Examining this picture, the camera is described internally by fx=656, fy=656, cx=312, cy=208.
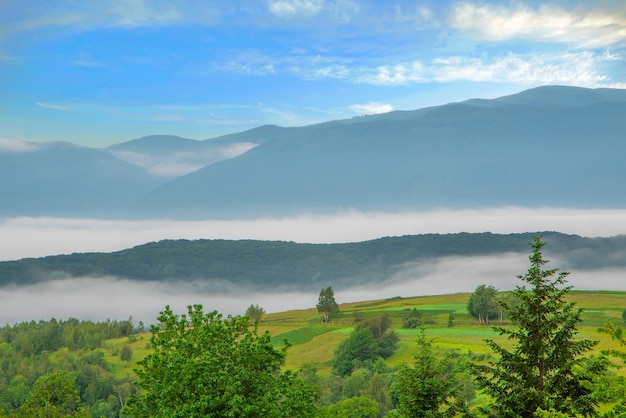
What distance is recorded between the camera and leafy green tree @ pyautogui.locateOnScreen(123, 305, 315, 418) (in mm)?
37375

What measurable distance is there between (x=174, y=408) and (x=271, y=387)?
6557mm

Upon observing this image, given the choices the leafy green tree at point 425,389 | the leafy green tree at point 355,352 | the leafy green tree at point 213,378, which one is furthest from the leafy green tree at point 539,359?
the leafy green tree at point 355,352

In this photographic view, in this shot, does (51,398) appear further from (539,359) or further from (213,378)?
(539,359)

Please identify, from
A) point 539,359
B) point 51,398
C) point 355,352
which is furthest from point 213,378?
point 355,352

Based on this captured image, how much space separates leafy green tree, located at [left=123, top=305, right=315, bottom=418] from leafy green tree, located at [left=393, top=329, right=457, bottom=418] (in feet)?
26.7

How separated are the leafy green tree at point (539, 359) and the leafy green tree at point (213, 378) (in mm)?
13304

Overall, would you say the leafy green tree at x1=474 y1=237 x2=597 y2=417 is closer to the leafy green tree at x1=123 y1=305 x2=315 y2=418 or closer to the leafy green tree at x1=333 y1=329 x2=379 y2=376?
the leafy green tree at x1=123 y1=305 x2=315 y2=418

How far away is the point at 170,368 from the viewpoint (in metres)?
39.6

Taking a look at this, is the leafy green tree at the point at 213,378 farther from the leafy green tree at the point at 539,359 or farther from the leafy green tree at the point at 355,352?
the leafy green tree at the point at 355,352

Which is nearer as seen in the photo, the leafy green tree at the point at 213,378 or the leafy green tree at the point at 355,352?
the leafy green tree at the point at 213,378

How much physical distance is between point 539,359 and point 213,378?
17.9 meters

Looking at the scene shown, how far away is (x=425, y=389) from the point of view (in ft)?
113

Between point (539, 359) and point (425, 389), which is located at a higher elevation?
point (539, 359)

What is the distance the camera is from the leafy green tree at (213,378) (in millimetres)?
37375
